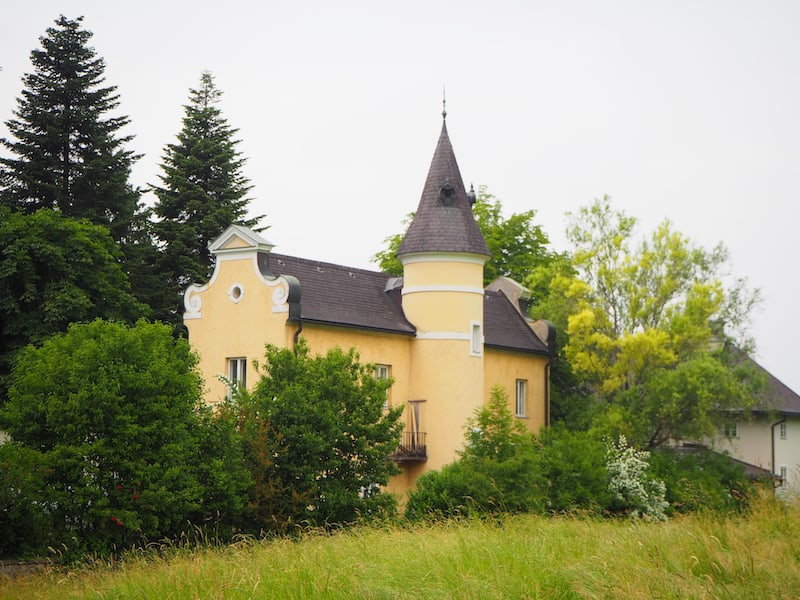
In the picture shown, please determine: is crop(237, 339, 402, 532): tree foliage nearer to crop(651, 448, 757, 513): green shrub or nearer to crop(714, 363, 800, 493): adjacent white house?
crop(651, 448, 757, 513): green shrub

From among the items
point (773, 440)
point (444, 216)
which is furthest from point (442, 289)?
point (773, 440)

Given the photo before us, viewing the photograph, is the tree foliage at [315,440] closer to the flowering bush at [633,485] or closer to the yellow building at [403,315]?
the yellow building at [403,315]

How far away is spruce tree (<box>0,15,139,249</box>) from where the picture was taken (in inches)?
1544

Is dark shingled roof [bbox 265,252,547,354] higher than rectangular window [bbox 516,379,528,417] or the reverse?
higher

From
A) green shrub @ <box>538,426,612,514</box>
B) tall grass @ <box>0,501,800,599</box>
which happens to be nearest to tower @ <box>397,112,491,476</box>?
green shrub @ <box>538,426,612,514</box>

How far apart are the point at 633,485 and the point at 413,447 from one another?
6.95 metres

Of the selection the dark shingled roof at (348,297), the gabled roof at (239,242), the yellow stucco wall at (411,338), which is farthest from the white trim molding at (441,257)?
the gabled roof at (239,242)

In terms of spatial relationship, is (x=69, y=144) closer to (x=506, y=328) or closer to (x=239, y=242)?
(x=239, y=242)

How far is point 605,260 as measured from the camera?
37.5 metres

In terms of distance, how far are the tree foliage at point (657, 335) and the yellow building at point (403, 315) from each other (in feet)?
11.1

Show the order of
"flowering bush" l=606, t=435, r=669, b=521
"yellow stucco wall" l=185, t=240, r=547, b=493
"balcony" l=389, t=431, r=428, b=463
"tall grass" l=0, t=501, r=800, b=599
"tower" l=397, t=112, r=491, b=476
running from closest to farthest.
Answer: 1. "tall grass" l=0, t=501, r=800, b=599
2. "flowering bush" l=606, t=435, r=669, b=521
3. "yellow stucco wall" l=185, t=240, r=547, b=493
4. "balcony" l=389, t=431, r=428, b=463
5. "tower" l=397, t=112, r=491, b=476

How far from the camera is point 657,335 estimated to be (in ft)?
119

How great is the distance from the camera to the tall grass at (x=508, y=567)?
11016mm

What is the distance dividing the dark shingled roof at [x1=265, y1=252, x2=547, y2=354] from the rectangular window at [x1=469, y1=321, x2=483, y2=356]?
1.27 m
